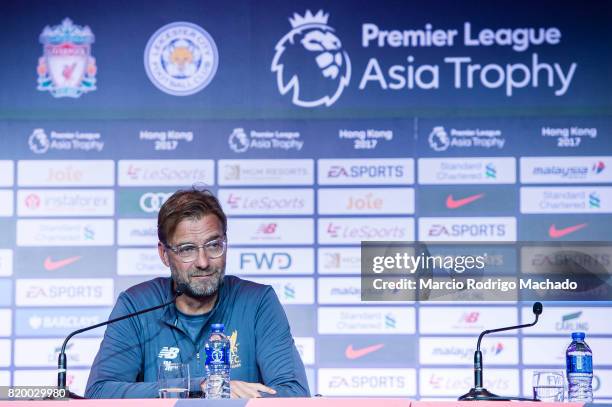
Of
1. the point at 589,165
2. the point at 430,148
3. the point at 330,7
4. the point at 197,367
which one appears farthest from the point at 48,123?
the point at 589,165

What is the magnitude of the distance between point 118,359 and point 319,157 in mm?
2051

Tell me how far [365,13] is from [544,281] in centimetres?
160

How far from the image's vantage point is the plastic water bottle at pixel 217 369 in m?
3.24

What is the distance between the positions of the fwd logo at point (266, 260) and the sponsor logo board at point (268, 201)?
0.20 metres

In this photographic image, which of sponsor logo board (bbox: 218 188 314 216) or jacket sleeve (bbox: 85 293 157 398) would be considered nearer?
jacket sleeve (bbox: 85 293 157 398)

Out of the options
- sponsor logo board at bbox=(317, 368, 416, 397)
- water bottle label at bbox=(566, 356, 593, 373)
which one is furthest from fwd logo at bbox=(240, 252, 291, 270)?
water bottle label at bbox=(566, 356, 593, 373)

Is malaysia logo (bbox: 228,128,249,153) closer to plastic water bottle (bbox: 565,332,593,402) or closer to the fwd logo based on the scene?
the fwd logo

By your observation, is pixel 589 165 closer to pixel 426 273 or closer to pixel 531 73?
pixel 531 73

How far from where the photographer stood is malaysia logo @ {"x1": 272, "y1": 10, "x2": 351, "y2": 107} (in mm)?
5355

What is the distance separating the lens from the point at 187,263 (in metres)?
3.65

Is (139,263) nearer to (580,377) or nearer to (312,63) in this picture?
(312,63)

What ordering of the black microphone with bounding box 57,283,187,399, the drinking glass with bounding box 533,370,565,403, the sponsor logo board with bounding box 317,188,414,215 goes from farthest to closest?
the sponsor logo board with bounding box 317,188,414,215 → the drinking glass with bounding box 533,370,565,403 → the black microphone with bounding box 57,283,187,399

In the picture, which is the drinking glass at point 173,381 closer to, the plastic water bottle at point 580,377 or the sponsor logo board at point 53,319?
the plastic water bottle at point 580,377

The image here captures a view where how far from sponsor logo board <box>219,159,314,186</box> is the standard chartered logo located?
0.31m
